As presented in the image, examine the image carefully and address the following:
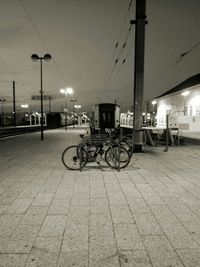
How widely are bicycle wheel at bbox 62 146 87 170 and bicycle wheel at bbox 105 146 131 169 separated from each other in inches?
30.0

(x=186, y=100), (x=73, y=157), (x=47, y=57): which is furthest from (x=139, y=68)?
(x=186, y=100)

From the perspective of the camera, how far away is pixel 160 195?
205 inches

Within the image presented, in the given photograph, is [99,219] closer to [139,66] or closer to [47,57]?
[139,66]

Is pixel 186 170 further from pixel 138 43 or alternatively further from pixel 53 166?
pixel 138 43

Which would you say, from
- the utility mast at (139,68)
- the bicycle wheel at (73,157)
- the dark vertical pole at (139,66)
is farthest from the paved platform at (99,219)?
the dark vertical pole at (139,66)

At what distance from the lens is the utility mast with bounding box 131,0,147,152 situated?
1118 cm

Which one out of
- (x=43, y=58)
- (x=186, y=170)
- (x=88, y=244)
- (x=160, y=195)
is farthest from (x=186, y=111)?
(x=88, y=244)

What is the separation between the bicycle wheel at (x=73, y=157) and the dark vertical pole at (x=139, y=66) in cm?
456

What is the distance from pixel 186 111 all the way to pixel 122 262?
2956cm

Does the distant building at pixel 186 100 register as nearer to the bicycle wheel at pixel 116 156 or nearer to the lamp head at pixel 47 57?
the lamp head at pixel 47 57

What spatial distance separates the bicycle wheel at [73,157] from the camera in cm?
748

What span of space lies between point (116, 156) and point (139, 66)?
569 cm

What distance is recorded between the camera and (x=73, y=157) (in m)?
7.57

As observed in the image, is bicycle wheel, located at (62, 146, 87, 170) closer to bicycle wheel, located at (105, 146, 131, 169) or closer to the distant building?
bicycle wheel, located at (105, 146, 131, 169)
